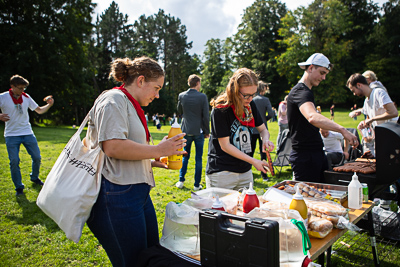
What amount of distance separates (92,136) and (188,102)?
13.8 feet

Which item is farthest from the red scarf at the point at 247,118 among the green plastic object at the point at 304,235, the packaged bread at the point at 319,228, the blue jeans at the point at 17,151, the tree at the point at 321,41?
the tree at the point at 321,41

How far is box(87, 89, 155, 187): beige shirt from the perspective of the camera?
163 cm

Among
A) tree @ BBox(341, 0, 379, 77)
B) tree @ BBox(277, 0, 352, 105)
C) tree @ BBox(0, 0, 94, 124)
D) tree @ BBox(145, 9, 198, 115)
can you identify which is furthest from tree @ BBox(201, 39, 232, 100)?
tree @ BBox(0, 0, 94, 124)

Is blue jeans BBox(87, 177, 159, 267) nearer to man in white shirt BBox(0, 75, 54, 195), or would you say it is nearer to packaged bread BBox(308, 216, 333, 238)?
packaged bread BBox(308, 216, 333, 238)

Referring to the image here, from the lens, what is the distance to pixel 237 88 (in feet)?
8.79

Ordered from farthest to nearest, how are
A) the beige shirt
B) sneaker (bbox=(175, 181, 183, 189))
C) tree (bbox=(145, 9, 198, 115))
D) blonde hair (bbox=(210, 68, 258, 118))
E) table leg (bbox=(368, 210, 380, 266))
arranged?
tree (bbox=(145, 9, 198, 115)), sneaker (bbox=(175, 181, 183, 189)), table leg (bbox=(368, 210, 380, 266)), blonde hair (bbox=(210, 68, 258, 118)), the beige shirt

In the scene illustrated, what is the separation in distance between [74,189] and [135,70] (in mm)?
820

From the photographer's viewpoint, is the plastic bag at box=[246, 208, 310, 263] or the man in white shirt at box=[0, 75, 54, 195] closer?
the plastic bag at box=[246, 208, 310, 263]

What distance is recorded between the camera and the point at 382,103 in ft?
14.9

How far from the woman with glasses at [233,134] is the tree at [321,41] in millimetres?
38284

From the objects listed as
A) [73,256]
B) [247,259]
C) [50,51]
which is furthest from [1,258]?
[50,51]

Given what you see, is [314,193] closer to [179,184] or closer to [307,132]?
[307,132]

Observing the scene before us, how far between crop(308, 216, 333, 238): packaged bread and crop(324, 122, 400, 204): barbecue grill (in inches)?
58.7

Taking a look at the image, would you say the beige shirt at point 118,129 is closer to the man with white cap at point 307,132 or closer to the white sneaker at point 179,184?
the man with white cap at point 307,132
